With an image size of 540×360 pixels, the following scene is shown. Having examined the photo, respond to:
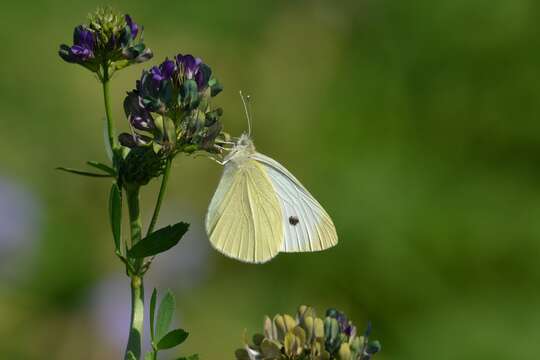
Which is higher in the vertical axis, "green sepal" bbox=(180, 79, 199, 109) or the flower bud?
the flower bud

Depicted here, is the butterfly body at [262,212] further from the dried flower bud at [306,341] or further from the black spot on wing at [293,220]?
the dried flower bud at [306,341]

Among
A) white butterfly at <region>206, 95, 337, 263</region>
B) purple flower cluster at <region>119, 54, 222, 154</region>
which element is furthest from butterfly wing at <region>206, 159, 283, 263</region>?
purple flower cluster at <region>119, 54, 222, 154</region>

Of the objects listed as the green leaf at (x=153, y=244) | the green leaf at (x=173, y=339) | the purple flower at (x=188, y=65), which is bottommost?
the green leaf at (x=173, y=339)

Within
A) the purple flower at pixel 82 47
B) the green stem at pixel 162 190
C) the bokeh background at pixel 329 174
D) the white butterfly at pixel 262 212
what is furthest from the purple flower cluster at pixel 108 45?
the bokeh background at pixel 329 174

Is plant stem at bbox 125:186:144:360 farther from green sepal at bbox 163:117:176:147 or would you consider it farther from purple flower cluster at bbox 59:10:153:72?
purple flower cluster at bbox 59:10:153:72

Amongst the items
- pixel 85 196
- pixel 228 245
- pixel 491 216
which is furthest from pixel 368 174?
pixel 228 245

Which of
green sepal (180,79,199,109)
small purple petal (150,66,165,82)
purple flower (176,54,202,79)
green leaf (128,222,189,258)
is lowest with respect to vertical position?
green leaf (128,222,189,258)
